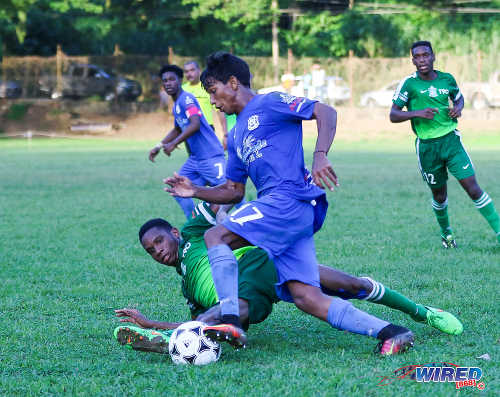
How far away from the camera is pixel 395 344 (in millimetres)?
4410

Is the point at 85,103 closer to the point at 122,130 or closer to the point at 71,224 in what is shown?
the point at 122,130

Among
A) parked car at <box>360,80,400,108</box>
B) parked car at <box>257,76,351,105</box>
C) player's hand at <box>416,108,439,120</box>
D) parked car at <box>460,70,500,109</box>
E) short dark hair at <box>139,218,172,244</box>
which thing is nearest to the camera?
short dark hair at <box>139,218,172,244</box>

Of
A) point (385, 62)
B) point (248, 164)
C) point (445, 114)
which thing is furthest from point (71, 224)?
point (385, 62)

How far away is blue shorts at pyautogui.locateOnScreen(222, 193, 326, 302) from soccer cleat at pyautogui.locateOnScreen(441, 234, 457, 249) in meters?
4.10

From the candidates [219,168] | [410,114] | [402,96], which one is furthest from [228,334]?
[219,168]

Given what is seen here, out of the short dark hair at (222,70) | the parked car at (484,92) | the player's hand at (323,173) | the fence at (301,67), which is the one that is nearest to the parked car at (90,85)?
the fence at (301,67)

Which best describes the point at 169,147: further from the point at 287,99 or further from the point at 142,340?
the point at 142,340

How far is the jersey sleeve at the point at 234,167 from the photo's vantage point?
16.2 ft

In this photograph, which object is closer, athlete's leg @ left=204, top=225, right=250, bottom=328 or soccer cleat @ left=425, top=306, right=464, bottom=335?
athlete's leg @ left=204, top=225, right=250, bottom=328

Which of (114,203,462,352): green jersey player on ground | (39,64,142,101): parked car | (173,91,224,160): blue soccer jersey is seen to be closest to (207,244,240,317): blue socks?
(114,203,462,352): green jersey player on ground

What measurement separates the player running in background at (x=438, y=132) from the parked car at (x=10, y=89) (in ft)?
99.0

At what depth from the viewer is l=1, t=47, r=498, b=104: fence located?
34.7 metres

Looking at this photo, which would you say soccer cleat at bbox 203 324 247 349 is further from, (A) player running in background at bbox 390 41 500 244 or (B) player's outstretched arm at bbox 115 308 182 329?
(A) player running in background at bbox 390 41 500 244

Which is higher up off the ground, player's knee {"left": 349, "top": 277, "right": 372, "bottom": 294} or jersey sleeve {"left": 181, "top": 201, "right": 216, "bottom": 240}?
jersey sleeve {"left": 181, "top": 201, "right": 216, "bottom": 240}
